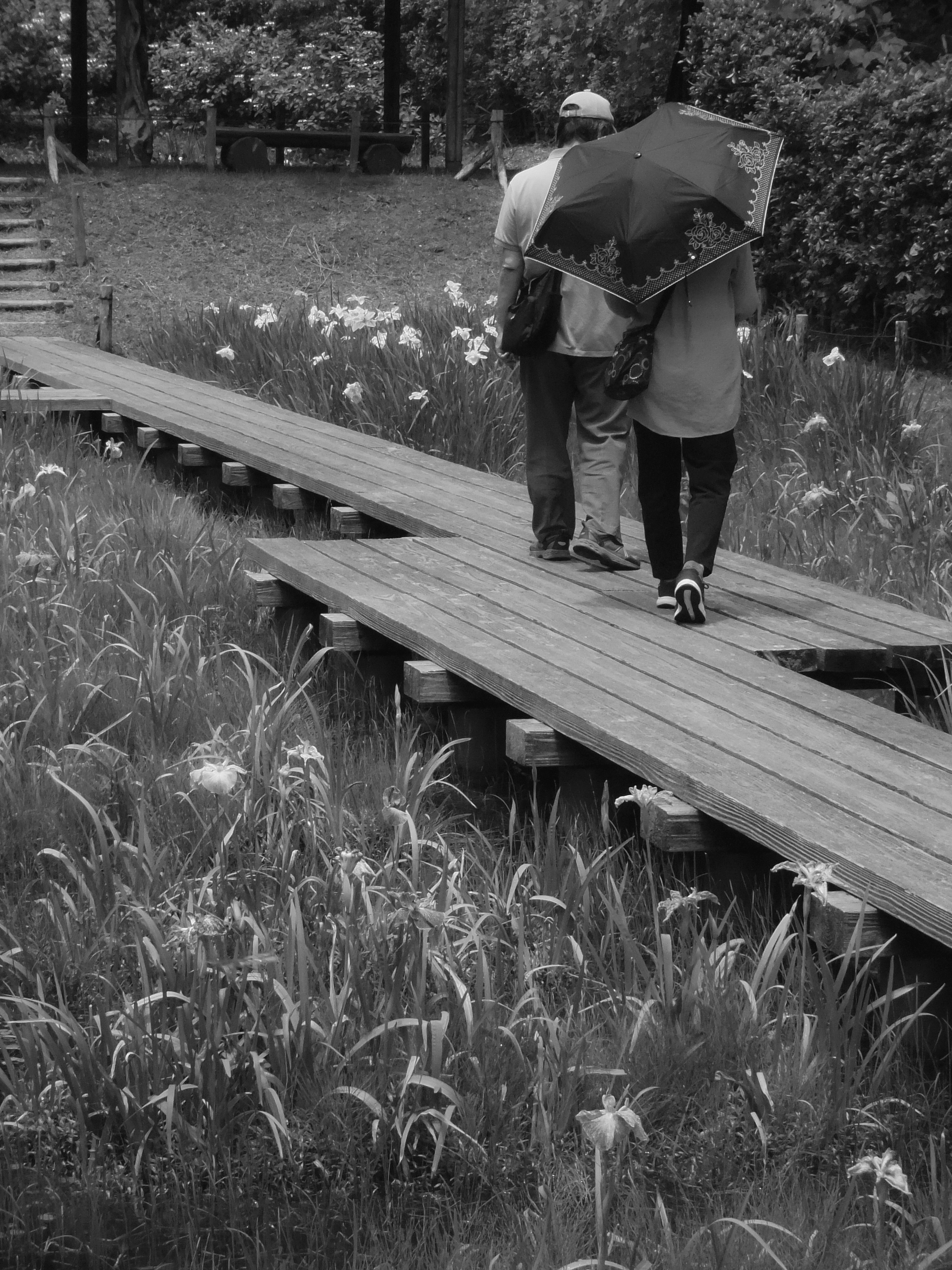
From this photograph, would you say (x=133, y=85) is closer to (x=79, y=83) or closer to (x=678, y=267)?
(x=79, y=83)

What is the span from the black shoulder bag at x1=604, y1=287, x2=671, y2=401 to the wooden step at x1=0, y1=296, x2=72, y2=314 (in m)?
13.1

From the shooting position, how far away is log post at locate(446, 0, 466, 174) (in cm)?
2416

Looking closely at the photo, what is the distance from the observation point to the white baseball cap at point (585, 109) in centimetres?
480

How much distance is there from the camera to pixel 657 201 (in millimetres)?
4250

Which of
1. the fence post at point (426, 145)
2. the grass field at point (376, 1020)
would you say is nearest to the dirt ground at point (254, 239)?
the fence post at point (426, 145)

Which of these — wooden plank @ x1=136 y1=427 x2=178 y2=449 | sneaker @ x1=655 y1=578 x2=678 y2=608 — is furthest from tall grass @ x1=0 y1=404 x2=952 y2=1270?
wooden plank @ x1=136 y1=427 x2=178 y2=449

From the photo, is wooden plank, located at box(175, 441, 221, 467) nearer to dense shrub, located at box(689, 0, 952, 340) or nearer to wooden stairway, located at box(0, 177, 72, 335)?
dense shrub, located at box(689, 0, 952, 340)

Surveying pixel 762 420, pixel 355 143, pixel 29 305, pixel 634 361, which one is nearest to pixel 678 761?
pixel 634 361

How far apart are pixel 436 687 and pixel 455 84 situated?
73.0ft

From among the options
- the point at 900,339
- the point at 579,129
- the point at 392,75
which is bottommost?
the point at 900,339

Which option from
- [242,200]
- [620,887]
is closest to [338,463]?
[620,887]

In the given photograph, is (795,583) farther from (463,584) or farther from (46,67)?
(46,67)

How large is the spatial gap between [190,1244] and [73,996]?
684mm

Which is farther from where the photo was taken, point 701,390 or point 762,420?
point 762,420
